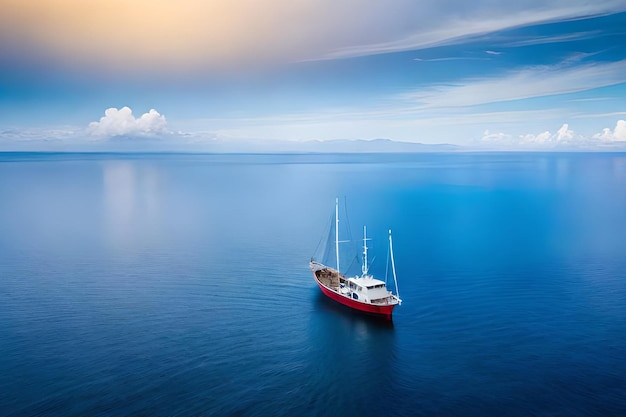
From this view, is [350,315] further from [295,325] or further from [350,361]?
[350,361]

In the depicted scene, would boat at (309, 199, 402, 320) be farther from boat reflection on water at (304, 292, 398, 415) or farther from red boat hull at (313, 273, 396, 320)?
boat reflection on water at (304, 292, 398, 415)

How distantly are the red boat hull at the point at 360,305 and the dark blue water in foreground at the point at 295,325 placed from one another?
0.81 m

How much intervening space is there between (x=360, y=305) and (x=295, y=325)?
5.64 m

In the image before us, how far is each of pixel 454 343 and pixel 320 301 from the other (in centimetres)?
1177

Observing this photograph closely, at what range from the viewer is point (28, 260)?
46.4m

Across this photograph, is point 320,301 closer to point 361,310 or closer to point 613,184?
point 361,310

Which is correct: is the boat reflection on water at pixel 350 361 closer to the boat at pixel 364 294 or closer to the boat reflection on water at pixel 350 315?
the boat reflection on water at pixel 350 315

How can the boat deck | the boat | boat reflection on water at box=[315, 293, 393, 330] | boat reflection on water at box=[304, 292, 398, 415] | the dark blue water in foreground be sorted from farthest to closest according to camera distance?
the boat deck
the boat
boat reflection on water at box=[315, 293, 393, 330]
boat reflection on water at box=[304, 292, 398, 415]
the dark blue water in foreground

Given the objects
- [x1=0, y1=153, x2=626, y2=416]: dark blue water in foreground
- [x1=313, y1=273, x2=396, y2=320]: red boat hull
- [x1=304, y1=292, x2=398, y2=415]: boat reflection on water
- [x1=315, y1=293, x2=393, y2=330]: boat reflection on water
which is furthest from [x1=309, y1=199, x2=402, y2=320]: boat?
[x1=0, y1=153, x2=626, y2=416]: dark blue water in foreground

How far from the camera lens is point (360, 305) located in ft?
114

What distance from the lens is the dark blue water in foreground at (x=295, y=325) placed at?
23.7m

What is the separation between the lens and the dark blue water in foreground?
931 inches

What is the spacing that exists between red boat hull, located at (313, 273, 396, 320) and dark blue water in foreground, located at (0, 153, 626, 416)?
809mm

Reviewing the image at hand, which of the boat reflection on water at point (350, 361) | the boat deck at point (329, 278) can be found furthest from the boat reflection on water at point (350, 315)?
the boat deck at point (329, 278)
